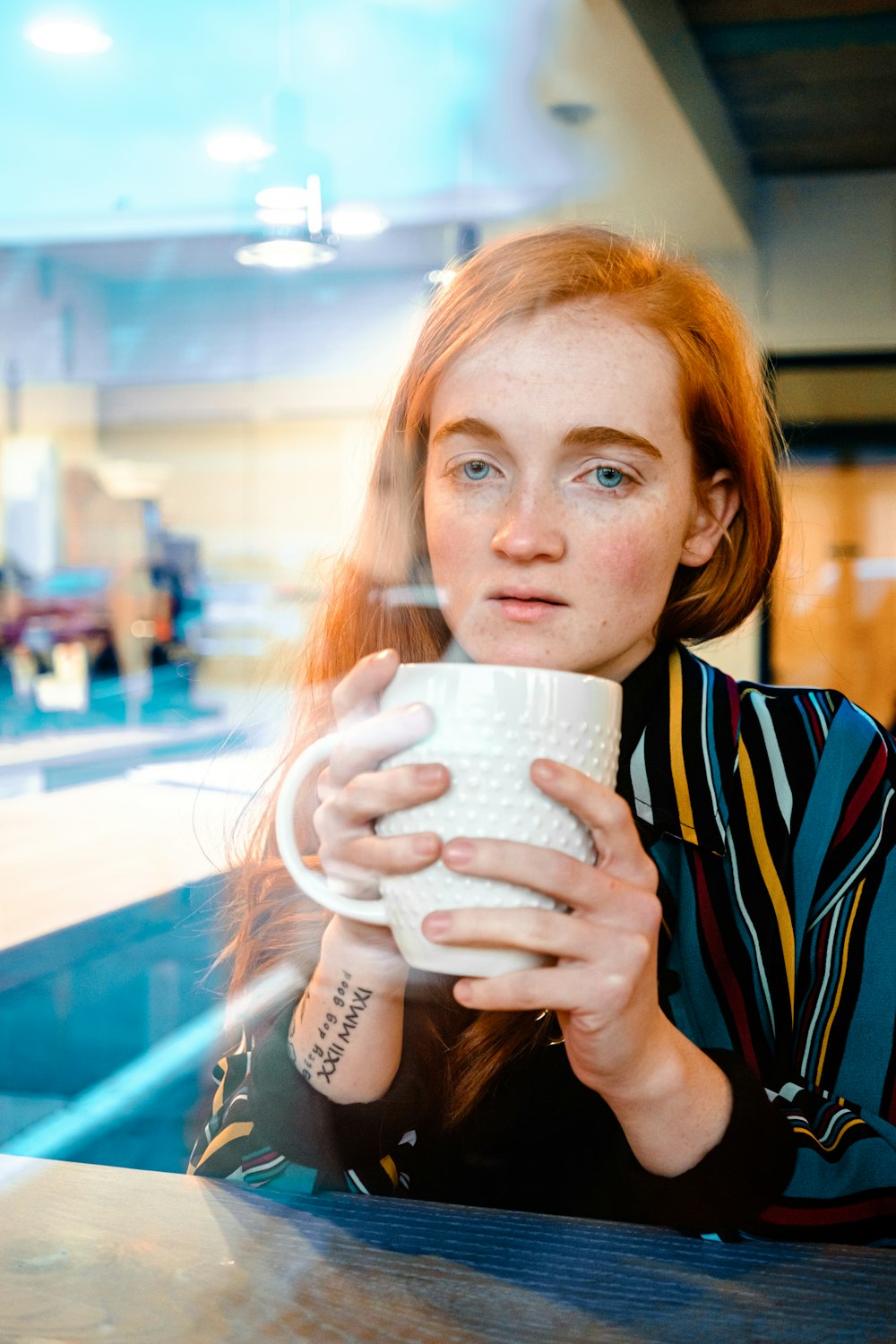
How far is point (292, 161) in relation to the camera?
76 cm

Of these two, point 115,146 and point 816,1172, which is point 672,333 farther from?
point 115,146

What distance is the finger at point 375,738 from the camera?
0.89 feet

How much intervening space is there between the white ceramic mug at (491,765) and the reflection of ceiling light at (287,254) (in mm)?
462

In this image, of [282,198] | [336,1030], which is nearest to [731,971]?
[336,1030]

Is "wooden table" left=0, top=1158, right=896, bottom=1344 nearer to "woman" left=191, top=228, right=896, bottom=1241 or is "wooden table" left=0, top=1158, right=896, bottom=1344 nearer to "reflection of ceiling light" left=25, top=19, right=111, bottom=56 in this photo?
"woman" left=191, top=228, right=896, bottom=1241

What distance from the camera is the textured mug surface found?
0.26 m

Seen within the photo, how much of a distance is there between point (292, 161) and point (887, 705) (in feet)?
1.73

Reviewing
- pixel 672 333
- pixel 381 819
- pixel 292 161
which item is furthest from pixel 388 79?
pixel 381 819

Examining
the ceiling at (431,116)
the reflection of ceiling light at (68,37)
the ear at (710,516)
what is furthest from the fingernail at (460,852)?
the reflection of ceiling light at (68,37)

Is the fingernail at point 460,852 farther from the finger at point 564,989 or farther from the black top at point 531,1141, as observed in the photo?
the black top at point 531,1141

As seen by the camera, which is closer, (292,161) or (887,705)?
(887,705)

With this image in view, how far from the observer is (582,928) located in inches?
11.0

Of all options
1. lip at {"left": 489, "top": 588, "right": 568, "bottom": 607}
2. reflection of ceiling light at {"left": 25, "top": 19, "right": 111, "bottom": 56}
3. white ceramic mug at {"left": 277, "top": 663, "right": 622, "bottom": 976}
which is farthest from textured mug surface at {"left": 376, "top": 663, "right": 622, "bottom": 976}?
reflection of ceiling light at {"left": 25, "top": 19, "right": 111, "bottom": 56}

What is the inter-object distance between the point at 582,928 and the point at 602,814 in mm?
31
